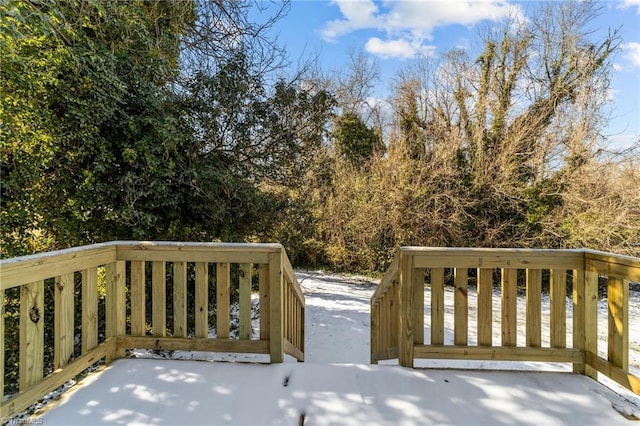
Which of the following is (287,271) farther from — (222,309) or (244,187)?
(244,187)

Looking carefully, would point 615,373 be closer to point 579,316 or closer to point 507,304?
point 579,316

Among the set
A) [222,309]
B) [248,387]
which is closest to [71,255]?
[222,309]

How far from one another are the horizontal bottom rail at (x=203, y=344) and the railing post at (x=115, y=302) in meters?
0.11

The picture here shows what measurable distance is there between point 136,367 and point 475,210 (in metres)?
7.41

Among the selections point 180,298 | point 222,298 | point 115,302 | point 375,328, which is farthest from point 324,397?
point 375,328

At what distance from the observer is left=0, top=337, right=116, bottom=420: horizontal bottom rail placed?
1435 millimetres

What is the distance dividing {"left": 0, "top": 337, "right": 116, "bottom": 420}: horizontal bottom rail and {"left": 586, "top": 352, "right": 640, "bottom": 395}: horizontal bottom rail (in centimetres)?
321

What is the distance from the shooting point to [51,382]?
166 cm

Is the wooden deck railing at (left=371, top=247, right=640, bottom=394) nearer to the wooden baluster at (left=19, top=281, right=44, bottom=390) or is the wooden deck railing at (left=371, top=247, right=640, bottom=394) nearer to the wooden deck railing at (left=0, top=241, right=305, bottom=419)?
the wooden deck railing at (left=0, top=241, right=305, bottom=419)

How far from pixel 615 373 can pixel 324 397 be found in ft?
5.67

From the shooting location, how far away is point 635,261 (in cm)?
165

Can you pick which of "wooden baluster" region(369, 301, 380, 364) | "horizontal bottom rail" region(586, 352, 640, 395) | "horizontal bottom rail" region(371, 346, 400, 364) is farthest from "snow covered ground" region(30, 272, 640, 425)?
"wooden baluster" region(369, 301, 380, 364)

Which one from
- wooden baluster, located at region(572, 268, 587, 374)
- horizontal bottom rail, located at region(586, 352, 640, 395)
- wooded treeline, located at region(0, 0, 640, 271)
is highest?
wooded treeline, located at region(0, 0, 640, 271)

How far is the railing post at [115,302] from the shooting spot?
2.10 meters
